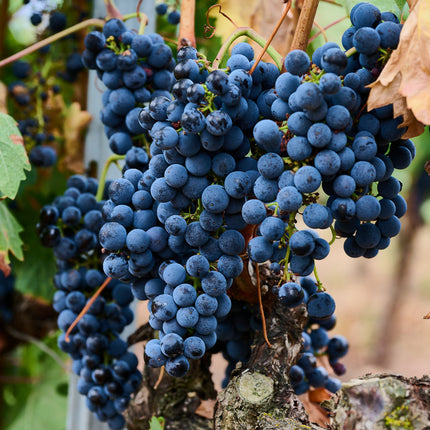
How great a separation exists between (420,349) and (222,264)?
5.66 metres

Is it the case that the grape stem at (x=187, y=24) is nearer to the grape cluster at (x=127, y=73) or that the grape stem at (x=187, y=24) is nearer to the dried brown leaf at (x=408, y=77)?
the grape cluster at (x=127, y=73)

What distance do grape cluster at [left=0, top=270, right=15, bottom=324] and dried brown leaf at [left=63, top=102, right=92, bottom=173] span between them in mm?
369

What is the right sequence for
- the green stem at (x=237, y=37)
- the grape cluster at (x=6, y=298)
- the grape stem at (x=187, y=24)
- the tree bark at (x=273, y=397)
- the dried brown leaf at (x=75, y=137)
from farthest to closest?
the grape cluster at (x=6, y=298), the dried brown leaf at (x=75, y=137), the grape stem at (x=187, y=24), the green stem at (x=237, y=37), the tree bark at (x=273, y=397)

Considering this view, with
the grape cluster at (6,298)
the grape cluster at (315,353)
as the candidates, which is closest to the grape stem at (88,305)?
the grape cluster at (315,353)

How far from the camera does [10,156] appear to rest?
78 cm

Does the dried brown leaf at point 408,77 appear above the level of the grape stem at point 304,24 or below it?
below

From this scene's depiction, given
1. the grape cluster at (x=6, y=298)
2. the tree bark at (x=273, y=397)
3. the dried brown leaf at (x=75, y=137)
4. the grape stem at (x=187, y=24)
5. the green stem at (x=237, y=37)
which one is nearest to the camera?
the tree bark at (x=273, y=397)

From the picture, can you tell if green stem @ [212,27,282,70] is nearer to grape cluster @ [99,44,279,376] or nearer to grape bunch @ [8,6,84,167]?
grape cluster @ [99,44,279,376]

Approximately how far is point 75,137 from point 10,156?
42 centimetres

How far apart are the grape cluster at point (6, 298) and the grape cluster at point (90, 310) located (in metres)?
0.49

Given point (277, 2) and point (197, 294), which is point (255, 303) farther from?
point (277, 2)

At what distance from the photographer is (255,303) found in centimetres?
76

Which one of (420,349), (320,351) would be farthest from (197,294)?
(420,349)

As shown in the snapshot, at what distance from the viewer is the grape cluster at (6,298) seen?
1321mm
